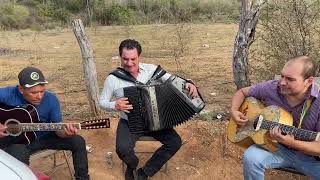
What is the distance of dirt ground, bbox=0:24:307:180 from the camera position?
210 inches

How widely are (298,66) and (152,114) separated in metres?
1.54

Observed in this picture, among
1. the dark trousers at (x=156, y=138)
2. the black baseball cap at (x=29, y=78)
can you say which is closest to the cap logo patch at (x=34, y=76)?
the black baseball cap at (x=29, y=78)

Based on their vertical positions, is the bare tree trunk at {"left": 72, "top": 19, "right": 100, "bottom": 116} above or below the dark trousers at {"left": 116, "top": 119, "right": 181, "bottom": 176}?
above

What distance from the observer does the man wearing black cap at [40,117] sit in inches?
166

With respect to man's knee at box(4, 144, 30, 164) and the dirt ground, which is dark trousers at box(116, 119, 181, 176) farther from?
man's knee at box(4, 144, 30, 164)

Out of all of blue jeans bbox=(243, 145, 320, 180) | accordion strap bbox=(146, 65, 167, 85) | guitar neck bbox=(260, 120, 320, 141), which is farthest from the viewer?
accordion strap bbox=(146, 65, 167, 85)

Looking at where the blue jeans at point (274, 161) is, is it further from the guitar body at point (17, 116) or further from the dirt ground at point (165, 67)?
the guitar body at point (17, 116)

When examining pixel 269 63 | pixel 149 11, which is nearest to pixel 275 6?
pixel 269 63

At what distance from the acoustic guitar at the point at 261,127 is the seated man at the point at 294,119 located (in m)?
0.05

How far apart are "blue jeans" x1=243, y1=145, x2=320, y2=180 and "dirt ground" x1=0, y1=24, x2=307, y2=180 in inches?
43.6

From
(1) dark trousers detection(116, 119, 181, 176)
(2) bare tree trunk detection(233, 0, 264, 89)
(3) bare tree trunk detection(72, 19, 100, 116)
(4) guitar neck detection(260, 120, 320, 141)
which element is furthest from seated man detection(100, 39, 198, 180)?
(2) bare tree trunk detection(233, 0, 264, 89)

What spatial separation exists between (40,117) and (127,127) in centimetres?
91

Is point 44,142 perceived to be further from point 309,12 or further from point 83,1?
point 83,1

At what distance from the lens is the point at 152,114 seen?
4.54m
